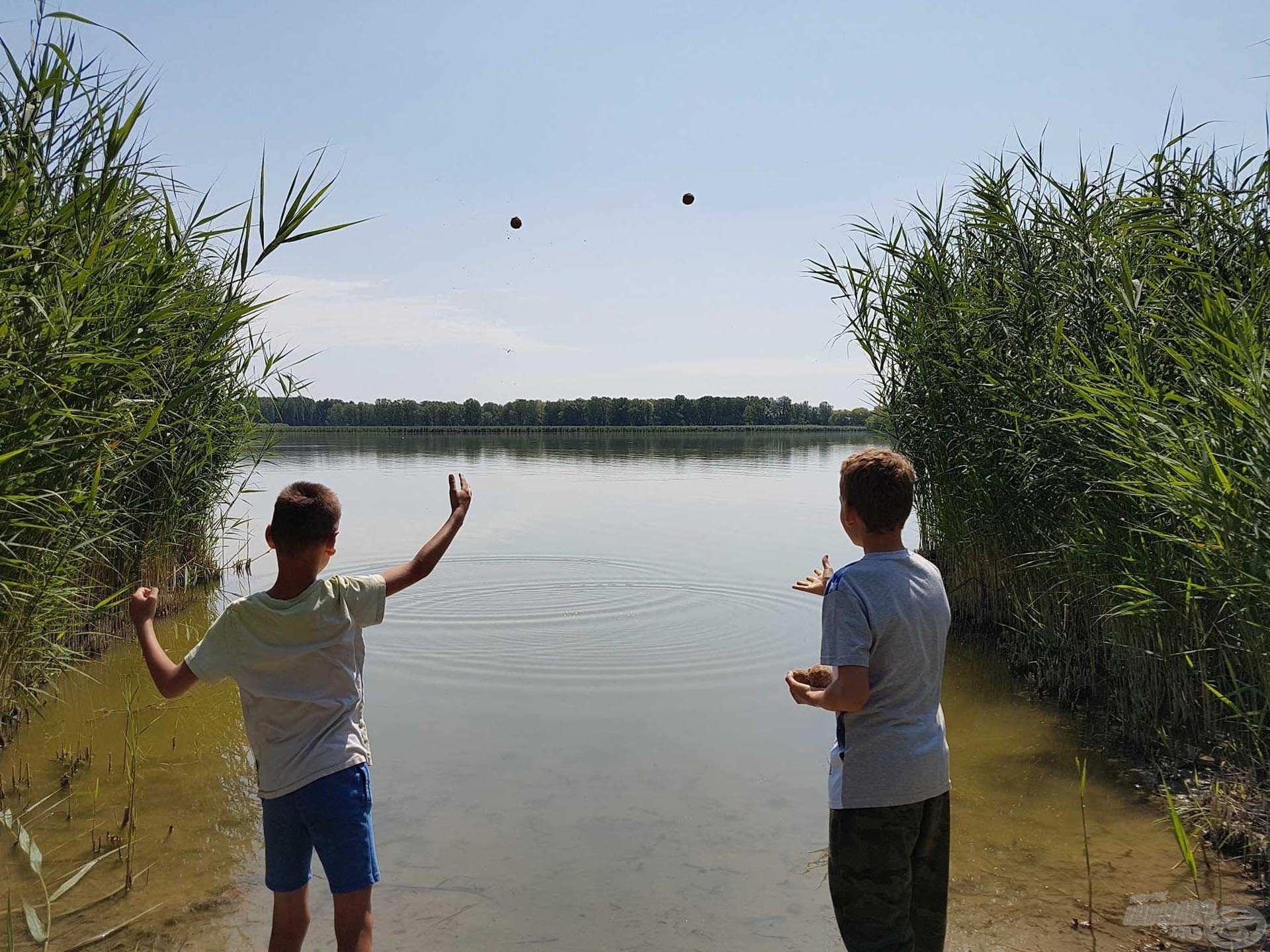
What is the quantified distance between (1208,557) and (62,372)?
5561 millimetres

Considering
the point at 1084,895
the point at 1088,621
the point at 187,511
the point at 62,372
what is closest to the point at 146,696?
the point at 187,511

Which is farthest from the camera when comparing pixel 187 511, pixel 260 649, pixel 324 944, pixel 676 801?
pixel 187 511

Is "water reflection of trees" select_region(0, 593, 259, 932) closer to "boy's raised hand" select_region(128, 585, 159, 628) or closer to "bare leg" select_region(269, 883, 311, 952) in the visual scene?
"bare leg" select_region(269, 883, 311, 952)

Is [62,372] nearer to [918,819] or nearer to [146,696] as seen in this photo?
[146,696]

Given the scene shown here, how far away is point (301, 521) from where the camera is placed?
316 centimetres

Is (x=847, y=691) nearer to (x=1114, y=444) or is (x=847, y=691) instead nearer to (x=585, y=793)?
(x=585, y=793)

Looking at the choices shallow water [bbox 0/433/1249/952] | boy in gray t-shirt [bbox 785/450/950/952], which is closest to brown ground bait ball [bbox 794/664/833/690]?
boy in gray t-shirt [bbox 785/450/950/952]

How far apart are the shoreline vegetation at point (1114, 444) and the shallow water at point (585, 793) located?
542mm

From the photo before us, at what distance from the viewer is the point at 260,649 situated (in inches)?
Result: 122

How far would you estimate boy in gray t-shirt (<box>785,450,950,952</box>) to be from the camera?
283cm

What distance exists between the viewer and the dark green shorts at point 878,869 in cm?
285

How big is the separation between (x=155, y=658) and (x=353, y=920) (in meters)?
0.98

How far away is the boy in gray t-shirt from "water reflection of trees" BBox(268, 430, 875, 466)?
36.0m

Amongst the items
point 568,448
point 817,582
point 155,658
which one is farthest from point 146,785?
point 568,448
